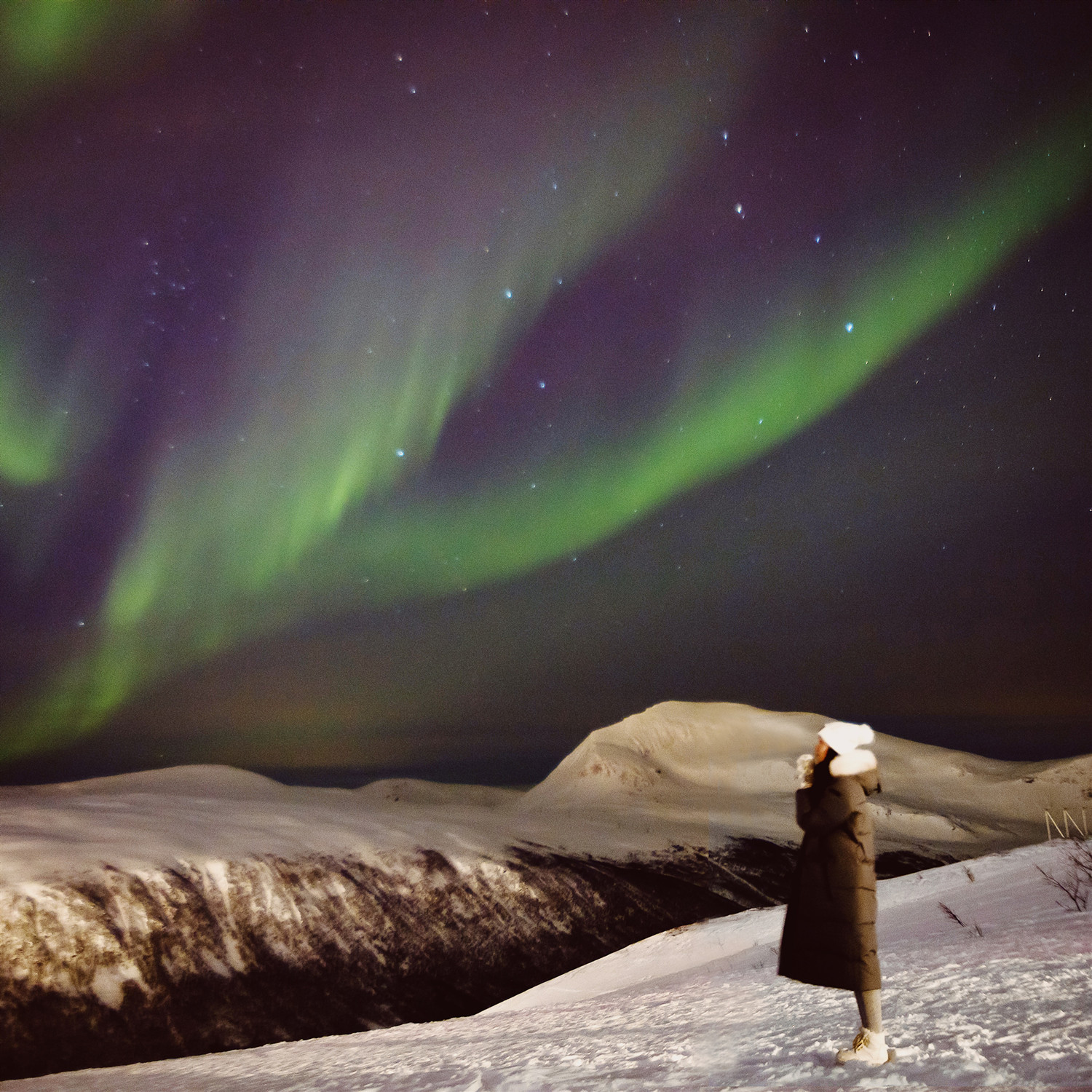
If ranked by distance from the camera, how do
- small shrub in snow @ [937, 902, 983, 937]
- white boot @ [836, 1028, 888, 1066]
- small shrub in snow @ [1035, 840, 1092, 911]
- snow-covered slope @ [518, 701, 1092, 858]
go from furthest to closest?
snow-covered slope @ [518, 701, 1092, 858] → small shrub in snow @ [1035, 840, 1092, 911] → small shrub in snow @ [937, 902, 983, 937] → white boot @ [836, 1028, 888, 1066]

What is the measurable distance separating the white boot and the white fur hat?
4.61 ft

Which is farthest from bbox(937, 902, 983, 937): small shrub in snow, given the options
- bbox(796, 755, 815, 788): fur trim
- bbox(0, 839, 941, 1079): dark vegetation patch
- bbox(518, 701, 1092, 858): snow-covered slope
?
bbox(518, 701, 1092, 858): snow-covered slope

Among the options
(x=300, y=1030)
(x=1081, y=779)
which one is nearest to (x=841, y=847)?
(x=300, y=1030)

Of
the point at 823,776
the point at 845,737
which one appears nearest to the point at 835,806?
the point at 823,776

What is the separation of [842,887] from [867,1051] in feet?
2.61

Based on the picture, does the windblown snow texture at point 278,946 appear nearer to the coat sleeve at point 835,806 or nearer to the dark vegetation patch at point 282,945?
the dark vegetation patch at point 282,945

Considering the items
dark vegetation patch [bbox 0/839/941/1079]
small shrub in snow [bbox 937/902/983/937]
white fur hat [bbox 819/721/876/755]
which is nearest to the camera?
white fur hat [bbox 819/721/876/755]

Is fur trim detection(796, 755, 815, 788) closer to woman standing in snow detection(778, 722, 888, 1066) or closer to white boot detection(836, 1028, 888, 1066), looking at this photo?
woman standing in snow detection(778, 722, 888, 1066)

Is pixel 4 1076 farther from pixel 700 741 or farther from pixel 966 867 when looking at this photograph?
pixel 700 741

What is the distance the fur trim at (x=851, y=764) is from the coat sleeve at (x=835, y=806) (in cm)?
3

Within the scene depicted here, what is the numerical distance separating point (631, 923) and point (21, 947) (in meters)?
25.3

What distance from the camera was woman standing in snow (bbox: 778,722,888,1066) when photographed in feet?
13.8

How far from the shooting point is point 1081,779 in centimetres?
9112

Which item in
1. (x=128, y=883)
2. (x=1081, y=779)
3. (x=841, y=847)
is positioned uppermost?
(x=841, y=847)
